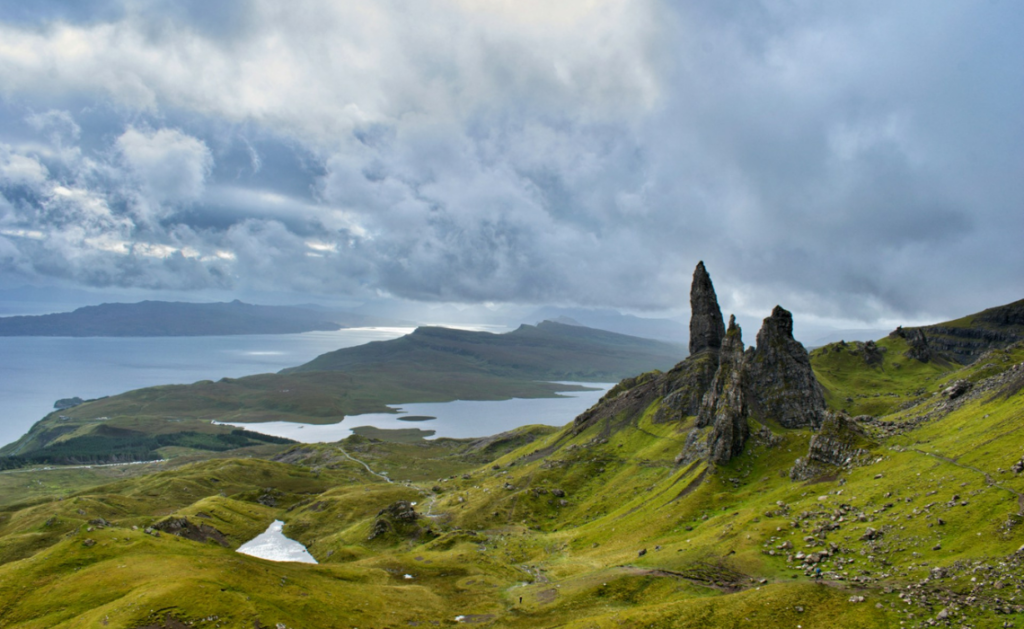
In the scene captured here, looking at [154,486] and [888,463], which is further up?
[888,463]

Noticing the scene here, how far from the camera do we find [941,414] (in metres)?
92.6

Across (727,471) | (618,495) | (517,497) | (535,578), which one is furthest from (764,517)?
(517,497)

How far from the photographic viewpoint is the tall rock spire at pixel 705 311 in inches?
7411

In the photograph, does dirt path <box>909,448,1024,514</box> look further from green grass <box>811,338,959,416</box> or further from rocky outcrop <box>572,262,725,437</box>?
rocky outcrop <box>572,262,725,437</box>

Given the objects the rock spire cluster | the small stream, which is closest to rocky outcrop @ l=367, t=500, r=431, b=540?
the small stream

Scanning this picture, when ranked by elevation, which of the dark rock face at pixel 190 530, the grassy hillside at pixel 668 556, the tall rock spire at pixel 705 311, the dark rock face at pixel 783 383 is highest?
the tall rock spire at pixel 705 311

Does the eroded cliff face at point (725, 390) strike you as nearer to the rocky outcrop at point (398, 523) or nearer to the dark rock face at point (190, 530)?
the rocky outcrop at point (398, 523)

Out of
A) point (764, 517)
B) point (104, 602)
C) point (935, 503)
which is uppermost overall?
point (935, 503)

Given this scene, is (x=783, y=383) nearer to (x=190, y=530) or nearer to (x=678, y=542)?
(x=678, y=542)

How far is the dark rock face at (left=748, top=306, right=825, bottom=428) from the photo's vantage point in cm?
12131

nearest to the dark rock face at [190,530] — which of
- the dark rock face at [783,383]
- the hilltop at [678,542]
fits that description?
the hilltop at [678,542]

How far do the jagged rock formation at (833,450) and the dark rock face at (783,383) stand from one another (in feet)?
111

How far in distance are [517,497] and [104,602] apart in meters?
92.3

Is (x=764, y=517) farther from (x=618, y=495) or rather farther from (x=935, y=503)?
(x=618, y=495)
